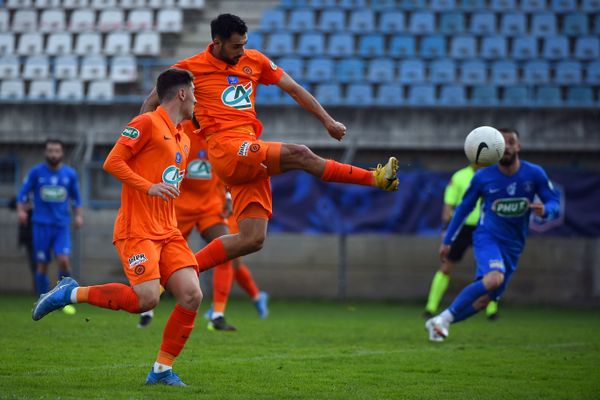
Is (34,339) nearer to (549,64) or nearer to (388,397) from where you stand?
(388,397)

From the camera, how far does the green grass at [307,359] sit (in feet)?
21.9

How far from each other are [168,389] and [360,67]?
47.0 feet

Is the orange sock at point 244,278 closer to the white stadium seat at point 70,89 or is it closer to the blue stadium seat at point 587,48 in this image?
the white stadium seat at point 70,89

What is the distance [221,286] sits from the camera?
1122 cm

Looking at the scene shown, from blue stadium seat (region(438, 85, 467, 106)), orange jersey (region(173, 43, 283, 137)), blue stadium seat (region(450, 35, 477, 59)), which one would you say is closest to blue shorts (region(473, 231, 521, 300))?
orange jersey (region(173, 43, 283, 137))

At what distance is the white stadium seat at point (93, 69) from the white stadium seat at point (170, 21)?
162 centimetres

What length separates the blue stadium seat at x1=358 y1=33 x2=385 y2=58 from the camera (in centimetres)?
2072

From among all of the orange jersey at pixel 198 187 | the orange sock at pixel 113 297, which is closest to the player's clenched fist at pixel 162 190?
the orange sock at pixel 113 297

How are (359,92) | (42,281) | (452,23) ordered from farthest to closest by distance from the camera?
(452,23), (359,92), (42,281)

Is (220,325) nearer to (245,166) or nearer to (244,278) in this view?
(244,278)

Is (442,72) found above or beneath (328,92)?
above

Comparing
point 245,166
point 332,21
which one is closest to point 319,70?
point 332,21

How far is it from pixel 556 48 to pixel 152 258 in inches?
620

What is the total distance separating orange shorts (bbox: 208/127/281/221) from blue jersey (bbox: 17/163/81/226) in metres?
6.87
